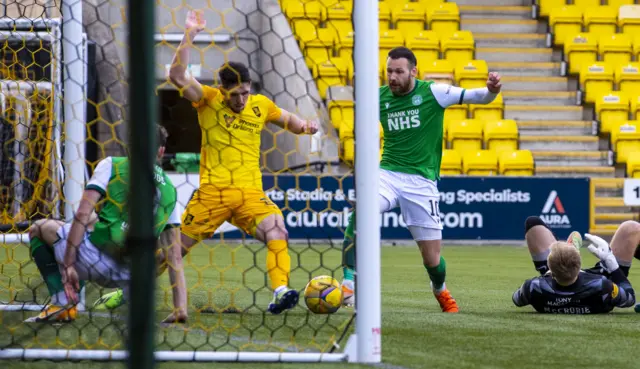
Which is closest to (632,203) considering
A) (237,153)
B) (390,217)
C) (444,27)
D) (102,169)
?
(390,217)

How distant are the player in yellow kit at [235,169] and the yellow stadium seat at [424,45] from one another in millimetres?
12267

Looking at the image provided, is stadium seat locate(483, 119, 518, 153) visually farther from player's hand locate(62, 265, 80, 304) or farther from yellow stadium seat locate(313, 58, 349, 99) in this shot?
player's hand locate(62, 265, 80, 304)

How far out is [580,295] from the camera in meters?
6.17

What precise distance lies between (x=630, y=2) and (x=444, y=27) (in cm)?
384

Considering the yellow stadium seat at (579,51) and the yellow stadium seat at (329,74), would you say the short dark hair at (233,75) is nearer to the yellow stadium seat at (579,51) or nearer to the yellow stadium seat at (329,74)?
the yellow stadium seat at (329,74)

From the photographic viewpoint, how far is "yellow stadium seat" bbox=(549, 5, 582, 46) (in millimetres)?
19094

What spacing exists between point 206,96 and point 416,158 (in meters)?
1.43

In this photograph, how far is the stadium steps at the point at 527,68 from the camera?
1878 cm

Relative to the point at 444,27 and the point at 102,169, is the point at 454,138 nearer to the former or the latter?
the point at 444,27

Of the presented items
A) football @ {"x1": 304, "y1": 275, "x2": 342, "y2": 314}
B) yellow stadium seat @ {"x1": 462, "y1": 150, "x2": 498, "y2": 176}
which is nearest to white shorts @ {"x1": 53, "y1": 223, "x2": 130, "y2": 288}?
football @ {"x1": 304, "y1": 275, "x2": 342, "y2": 314}

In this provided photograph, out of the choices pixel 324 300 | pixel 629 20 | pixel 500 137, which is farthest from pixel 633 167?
pixel 324 300

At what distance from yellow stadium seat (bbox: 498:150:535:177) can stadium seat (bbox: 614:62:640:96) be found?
9.55 feet

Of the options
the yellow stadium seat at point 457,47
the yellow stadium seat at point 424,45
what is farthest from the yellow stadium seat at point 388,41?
the yellow stadium seat at point 457,47

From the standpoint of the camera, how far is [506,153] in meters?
16.6
